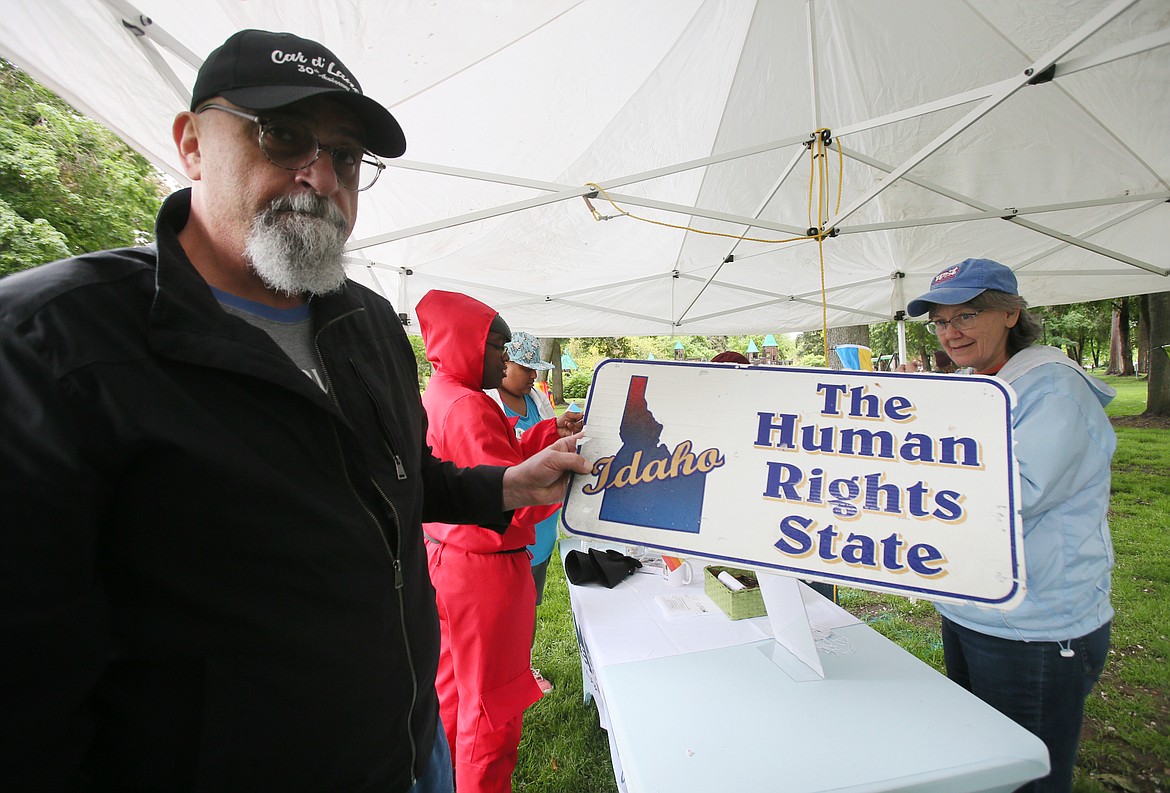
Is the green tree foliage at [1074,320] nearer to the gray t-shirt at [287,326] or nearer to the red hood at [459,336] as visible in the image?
the red hood at [459,336]

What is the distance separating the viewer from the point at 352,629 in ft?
2.93

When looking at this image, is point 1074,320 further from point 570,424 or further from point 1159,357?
point 570,424

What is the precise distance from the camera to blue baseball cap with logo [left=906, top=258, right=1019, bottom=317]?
5.49 ft

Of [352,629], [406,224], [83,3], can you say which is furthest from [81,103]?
[352,629]

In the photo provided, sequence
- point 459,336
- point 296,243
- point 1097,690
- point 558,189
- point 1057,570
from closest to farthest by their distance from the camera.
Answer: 1. point 296,243
2. point 1057,570
3. point 459,336
4. point 1097,690
5. point 558,189

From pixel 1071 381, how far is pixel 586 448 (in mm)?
1532

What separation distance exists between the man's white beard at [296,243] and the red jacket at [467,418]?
43.4 inches

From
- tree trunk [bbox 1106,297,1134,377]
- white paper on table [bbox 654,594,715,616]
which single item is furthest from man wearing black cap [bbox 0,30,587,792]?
tree trunk [bbox 1106,297,1134,377]

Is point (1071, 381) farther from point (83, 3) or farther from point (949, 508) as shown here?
point (83, 3)

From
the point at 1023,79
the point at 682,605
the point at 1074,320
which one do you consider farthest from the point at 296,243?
the point at 1074,320

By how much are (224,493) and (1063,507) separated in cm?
219

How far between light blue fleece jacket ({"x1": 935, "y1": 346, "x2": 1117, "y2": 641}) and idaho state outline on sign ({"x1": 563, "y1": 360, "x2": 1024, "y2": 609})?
1.94 ft

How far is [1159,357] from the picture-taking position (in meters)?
10.0

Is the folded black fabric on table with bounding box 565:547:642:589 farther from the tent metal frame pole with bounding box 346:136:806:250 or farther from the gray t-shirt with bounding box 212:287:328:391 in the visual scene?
the tent metal frame pole with bounding box 346:136:806:250
